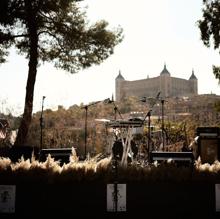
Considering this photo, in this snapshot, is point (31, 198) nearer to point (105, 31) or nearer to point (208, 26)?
point (208, 26)

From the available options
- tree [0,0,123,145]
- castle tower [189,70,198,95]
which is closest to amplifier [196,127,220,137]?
tree [0,0,123,145]

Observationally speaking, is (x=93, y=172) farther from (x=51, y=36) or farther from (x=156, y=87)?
(x=156, y=87)

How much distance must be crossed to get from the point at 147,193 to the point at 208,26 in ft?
29.6

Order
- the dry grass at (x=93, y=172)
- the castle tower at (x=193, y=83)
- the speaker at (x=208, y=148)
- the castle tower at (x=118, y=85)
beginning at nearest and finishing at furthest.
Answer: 1. the dry grass at (x=93, y=172)
2. the speaker at (x=208, y=148)
3. the castle tower at (x=118, y=85)
4. the castle tower at (x=193, y=83)

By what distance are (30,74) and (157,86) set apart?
13281 cm

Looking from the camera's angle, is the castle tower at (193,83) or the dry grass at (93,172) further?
the castle tower at (193,83)

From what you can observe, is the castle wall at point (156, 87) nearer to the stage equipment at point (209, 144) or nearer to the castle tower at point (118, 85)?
the castle tower at point (118, 85)

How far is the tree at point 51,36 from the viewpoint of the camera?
1311cm

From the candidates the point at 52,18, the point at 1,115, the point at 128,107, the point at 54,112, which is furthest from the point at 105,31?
the point at 128,107

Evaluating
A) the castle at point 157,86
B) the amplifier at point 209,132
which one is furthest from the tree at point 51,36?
the castle at point 157,86

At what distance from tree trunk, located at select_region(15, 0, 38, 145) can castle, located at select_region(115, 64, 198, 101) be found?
409ft

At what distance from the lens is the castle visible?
475ft

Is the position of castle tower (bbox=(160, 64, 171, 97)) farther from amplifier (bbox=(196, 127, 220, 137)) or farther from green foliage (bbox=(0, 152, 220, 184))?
green foliage (bbox=(0, 152, 220, 184))

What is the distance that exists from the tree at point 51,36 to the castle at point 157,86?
123453mm
